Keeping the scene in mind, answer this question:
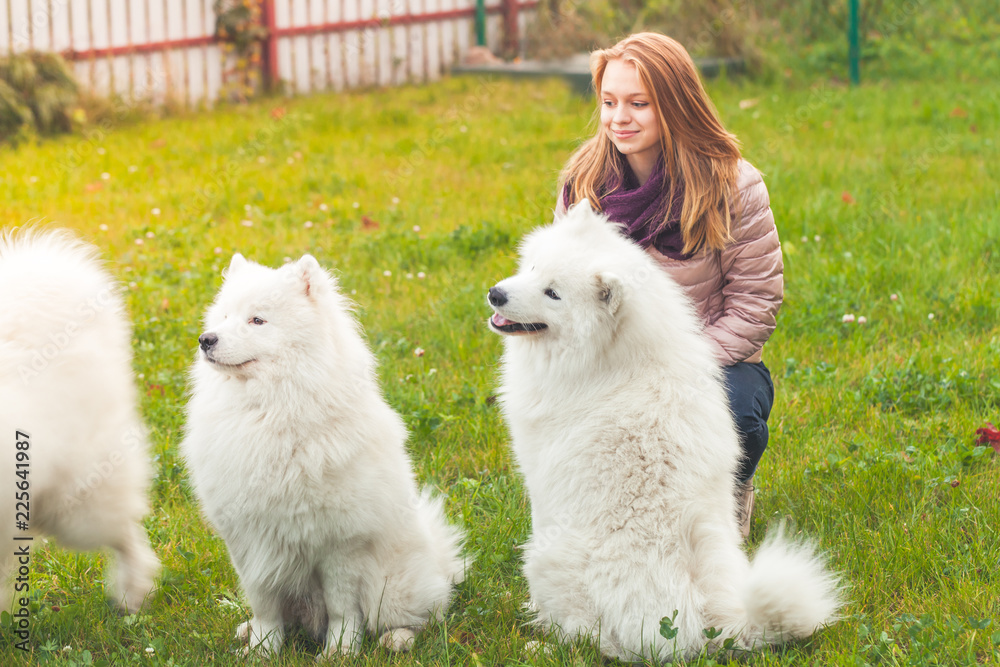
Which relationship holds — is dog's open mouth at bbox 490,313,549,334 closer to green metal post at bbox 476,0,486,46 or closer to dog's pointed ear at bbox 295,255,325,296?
dog's pointed ear at bbox 295,255,325,296

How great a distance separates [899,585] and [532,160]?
5567mm

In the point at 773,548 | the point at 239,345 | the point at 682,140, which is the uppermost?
the point at 682,140

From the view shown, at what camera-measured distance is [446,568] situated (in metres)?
3.05

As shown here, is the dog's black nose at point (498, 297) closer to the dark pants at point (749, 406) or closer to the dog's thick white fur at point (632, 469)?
the dog's thick white fur at point (632, 469)

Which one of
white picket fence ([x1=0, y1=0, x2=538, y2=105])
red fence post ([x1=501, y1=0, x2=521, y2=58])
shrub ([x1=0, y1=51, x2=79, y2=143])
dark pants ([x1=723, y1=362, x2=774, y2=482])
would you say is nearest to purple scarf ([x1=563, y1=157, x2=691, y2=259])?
dark pants ([x1=723, y1=362, x2=774, y2=482])

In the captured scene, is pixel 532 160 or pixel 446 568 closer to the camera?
pixel 446 568

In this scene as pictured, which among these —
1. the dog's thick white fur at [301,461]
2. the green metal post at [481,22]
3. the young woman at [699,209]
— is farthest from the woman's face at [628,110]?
the green metal post at [481,22]

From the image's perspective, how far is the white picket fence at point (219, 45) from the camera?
893 cm

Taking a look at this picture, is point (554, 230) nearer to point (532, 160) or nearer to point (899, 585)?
point (899, 585)

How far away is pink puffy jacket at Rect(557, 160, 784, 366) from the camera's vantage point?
10.3 feet

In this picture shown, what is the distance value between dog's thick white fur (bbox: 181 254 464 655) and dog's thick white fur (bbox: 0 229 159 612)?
264 millimetres

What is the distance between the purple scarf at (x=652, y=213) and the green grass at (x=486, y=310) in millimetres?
1054

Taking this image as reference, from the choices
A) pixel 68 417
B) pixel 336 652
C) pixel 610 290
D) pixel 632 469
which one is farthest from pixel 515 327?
pixel 68 417

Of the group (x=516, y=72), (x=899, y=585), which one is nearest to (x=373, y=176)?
(x=516, y=72)
